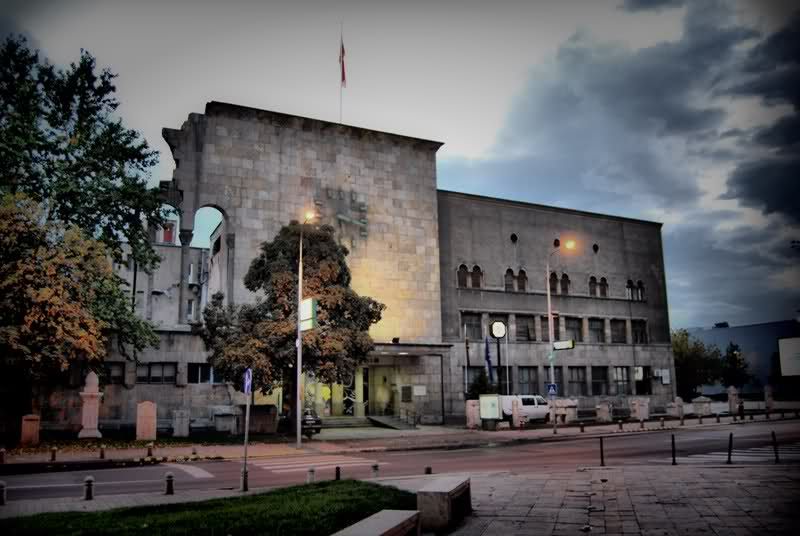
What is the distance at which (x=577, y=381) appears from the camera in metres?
52.7

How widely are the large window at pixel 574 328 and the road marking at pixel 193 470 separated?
1484 inches

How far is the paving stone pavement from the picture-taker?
392 inches

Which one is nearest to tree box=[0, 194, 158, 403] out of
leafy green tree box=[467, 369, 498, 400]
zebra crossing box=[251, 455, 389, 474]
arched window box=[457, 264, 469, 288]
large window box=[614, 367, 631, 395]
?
zebra crossing box=[251, 455, 389, 474]

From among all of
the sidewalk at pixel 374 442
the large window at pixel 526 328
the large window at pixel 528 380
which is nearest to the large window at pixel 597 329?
the large window at pixel 526 328

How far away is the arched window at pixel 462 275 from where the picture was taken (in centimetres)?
4881

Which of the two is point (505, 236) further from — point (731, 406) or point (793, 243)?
point (793, 243)

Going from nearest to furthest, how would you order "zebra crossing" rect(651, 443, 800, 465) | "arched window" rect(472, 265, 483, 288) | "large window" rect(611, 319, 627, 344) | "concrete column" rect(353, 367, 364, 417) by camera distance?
"zebra crossing" rect(651, 443, 800, 465) < "concrete column" rect(353, 367, 364, 417) < "arched window" rect(472, 265, 483, 288) < "large window" rect(611, 319, 627, 344)

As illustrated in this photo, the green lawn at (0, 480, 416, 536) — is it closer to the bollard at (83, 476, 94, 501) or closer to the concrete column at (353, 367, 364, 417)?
the bollard at (83, 476, 94, 501)

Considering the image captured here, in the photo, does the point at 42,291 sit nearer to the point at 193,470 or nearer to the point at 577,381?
the point at 193,470

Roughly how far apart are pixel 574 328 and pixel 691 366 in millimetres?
41616

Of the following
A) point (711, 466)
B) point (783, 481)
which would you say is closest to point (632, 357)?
point (711, 466)

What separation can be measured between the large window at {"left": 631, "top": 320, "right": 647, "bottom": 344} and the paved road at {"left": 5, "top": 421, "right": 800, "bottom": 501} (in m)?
27.6

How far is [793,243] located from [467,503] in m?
7.01

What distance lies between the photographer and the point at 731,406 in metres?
53.5
